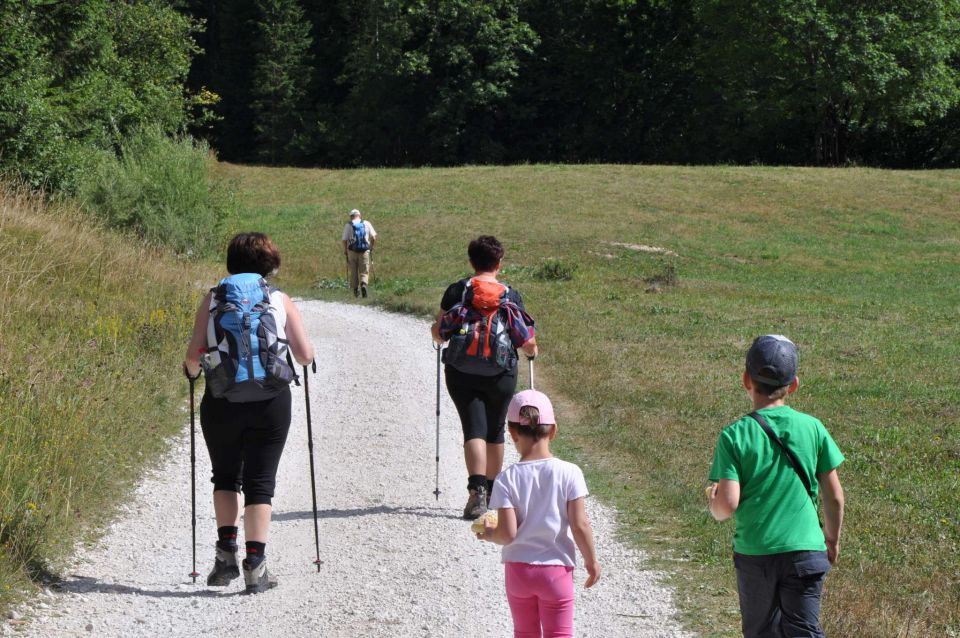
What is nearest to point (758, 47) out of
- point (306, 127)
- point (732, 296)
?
point (306, 127)

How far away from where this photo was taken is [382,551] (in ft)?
23.2

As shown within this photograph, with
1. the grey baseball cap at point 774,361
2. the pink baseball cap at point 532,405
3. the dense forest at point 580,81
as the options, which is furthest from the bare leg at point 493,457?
the dense forest at point 580,81

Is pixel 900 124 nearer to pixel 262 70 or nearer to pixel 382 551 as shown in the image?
pixel 262 70

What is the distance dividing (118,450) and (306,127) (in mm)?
60521

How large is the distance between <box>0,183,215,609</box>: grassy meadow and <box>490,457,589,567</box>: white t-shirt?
3.11m

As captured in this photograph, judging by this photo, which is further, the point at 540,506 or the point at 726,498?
the point at 540,506

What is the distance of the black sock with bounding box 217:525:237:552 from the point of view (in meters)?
6.27

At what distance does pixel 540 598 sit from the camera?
14.0ft

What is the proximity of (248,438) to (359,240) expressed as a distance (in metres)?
16.5

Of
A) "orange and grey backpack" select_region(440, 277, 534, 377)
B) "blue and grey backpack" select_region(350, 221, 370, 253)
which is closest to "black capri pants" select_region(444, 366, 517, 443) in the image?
"orange and grey backpack" select_region(440, 277, 534, 377)

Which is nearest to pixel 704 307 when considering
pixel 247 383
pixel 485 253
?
pixel 485 253

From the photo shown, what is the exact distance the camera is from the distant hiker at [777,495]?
13.6ft

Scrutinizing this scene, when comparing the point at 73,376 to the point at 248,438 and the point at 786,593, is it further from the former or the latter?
the point at 786,593

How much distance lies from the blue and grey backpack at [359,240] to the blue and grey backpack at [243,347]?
1651 centimetres
